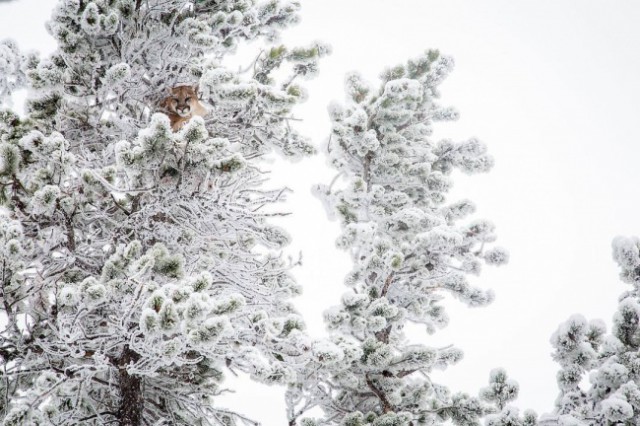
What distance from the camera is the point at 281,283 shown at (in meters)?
7.29

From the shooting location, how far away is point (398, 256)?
676 centimetres

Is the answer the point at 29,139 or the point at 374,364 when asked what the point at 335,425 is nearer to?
the point at 374,364

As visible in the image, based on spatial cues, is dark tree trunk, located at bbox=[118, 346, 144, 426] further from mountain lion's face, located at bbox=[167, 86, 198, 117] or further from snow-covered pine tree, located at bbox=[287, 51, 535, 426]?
mountain lion's face, located at bbox=[167, 86, 198, 117]

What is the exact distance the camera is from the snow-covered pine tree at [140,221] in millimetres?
4535

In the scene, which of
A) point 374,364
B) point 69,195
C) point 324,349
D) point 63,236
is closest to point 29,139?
point 69,195

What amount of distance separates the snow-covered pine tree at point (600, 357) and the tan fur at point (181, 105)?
538cm

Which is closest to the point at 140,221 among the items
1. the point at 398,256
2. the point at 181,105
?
the point at 181,105

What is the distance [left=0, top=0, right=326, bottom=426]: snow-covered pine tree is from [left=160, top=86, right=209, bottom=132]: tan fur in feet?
0.44

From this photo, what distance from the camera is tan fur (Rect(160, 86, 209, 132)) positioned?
708 centimetres

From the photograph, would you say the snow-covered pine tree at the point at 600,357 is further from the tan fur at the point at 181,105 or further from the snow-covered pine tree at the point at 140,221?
the tan fur at the point at 181,105

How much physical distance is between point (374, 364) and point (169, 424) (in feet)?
8.47

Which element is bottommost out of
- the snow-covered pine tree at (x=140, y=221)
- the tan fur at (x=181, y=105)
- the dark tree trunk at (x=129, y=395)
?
the dark tree trunk at (x=129, y=395)

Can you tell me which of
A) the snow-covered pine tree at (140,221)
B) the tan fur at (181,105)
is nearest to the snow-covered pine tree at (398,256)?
the snow-covered pine tree at (140,221)

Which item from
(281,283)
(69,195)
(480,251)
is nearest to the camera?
(69,195)
